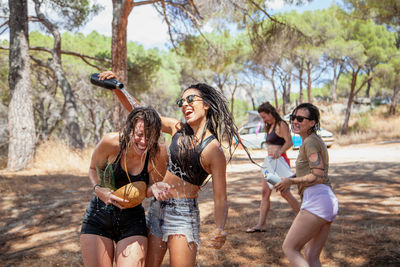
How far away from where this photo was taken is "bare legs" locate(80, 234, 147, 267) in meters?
2.34

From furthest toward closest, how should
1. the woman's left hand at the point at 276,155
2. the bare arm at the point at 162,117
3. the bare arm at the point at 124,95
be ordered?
the woman's left hand at the point at 276,155 → the bare arm at the point at 124,95 → the bare arm at the point at 162,117

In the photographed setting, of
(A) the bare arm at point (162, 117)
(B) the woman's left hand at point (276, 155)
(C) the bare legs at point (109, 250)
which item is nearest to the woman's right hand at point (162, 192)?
(C) the bare legs at point (109, 250)

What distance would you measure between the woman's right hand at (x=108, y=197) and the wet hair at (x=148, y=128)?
0.31 m

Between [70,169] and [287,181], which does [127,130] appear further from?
[70,169]

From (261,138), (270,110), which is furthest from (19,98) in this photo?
(261,138)

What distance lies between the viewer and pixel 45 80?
2162 centimetres

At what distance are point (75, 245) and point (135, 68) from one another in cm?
1397

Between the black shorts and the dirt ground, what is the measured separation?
181 cm

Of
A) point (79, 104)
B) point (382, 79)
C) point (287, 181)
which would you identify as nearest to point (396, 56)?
point (382, 79)

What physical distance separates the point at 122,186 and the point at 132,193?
18cm

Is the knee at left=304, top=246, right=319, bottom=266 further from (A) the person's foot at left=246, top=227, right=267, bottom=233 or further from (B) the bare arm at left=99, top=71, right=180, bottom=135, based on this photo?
(A) the person's foot at left=246, top=227, right=267, bottom=233

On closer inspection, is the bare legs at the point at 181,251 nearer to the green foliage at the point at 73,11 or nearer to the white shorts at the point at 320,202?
the white shorts at the point at 320,202

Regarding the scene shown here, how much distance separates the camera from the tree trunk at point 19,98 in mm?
10055

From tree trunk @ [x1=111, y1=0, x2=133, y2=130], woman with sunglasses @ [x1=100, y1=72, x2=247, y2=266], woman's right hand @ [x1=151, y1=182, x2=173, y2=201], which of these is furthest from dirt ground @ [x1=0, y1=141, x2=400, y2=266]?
tree trunk @ [x1=111, y1=0, x2=133, y2=130]
